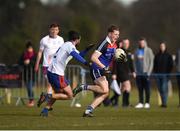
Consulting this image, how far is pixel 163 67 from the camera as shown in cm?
2661

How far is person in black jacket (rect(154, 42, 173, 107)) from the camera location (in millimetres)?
25938

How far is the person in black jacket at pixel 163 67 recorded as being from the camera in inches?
1021

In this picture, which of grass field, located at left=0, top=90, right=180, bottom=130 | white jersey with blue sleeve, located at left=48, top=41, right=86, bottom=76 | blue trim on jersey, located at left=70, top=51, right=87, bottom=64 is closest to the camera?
grass field, located at left=0, top=90, right=180, bottom=130

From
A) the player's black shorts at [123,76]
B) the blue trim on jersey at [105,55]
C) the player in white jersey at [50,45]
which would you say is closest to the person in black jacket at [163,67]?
the player's black shorts at [123,76]

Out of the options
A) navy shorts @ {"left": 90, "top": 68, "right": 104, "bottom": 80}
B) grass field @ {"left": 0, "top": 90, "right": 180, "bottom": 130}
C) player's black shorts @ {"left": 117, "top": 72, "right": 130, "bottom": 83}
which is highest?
player's black shorts @ {"left": 117, "top": 72, "right": 130, "bottom": 83}

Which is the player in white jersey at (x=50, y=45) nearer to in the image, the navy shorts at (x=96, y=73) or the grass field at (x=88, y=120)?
the grass field at (x=88, y=120)

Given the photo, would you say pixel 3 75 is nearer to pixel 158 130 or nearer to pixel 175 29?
pixel 158 130

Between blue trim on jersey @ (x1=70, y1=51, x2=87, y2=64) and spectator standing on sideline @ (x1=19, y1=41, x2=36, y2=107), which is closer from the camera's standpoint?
A: blue trim on jersey @ (x1=70, y1=51, x2=87, y2=64)

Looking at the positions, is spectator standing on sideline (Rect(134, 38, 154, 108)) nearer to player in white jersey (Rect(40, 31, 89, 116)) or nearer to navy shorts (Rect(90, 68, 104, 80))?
navy shorts (Rect(90, 68, 104, 80))

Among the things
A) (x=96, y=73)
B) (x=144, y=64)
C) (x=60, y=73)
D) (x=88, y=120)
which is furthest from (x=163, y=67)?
(x=88, y=120)

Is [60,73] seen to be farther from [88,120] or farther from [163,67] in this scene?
[163,67]

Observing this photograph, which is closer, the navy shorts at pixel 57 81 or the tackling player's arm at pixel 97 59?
the tackling player's arm at pixel 97 59

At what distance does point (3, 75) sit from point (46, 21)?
5183cm

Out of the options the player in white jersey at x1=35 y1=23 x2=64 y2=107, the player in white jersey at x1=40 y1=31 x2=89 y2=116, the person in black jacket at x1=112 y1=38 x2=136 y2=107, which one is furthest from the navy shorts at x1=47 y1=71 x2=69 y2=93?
the person in black jacket at x1=112 y1=38 x2=136 y2=107
